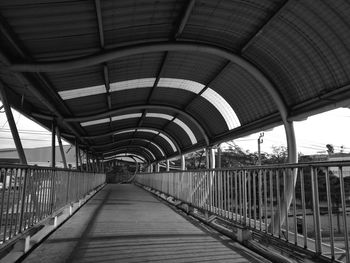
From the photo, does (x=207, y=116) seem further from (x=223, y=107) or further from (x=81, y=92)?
(x=81, y=92)

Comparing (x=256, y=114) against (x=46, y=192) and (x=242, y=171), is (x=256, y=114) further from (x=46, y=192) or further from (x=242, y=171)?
(x=46, y=192)

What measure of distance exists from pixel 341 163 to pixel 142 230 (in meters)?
4.85

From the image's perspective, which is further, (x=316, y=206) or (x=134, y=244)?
(x=134, y=244)

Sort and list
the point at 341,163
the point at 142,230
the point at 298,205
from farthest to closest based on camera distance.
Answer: the point at 142,230 → the point at 298,205 → the point at 341,163

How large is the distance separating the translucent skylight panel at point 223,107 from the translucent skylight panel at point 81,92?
415cm

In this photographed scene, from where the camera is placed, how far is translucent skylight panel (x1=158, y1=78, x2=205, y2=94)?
42.1 ft

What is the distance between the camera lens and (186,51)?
9.71 metres

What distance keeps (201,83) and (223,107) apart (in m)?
1.71

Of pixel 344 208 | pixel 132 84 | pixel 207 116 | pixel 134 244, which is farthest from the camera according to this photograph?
pixel 207 116

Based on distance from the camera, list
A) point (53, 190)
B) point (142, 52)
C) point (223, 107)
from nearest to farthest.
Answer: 1. point (53, 190)
2. point (142, 52)
3. point (223, 107)

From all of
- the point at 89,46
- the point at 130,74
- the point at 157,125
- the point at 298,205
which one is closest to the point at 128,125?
the point at 157,125

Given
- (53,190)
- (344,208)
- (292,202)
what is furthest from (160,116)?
(344,208)

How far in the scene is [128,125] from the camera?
23.6 metres

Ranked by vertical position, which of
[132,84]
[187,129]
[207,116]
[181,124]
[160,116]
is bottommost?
[207,116]
